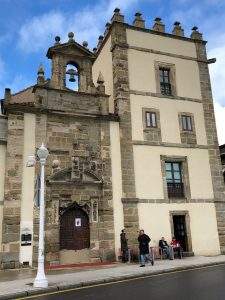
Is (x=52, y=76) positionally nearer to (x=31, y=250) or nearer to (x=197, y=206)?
(x=31, y=250)

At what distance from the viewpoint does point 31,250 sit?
51.4 feet

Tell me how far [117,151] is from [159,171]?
100 inches

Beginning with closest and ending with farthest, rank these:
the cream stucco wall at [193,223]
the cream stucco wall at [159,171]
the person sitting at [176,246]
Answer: the person sitting at [176,246]
the cream stucco wall at [193,223]
the cream stucco wall at [159,171]

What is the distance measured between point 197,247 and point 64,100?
10107mm

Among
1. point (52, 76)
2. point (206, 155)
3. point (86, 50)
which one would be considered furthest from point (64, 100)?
point (206, 155)

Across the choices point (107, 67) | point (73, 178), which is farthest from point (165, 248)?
point (107, 67)

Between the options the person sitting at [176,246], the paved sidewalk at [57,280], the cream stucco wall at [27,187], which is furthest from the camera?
the person sitting at [176,246]

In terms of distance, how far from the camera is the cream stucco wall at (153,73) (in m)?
20.9

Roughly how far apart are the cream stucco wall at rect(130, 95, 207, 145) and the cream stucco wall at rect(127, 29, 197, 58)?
132 inches

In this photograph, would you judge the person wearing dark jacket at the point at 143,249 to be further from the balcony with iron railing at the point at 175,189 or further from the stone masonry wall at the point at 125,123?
the balcony with iron railing at the point at 175,189

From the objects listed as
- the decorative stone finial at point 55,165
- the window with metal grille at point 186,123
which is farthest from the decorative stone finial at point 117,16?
the decorative stone finial at point 55,165

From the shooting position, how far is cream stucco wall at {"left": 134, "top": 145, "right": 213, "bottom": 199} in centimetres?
1883

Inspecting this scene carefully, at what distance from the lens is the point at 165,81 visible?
21938mm

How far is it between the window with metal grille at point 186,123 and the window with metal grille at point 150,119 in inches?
72.6
